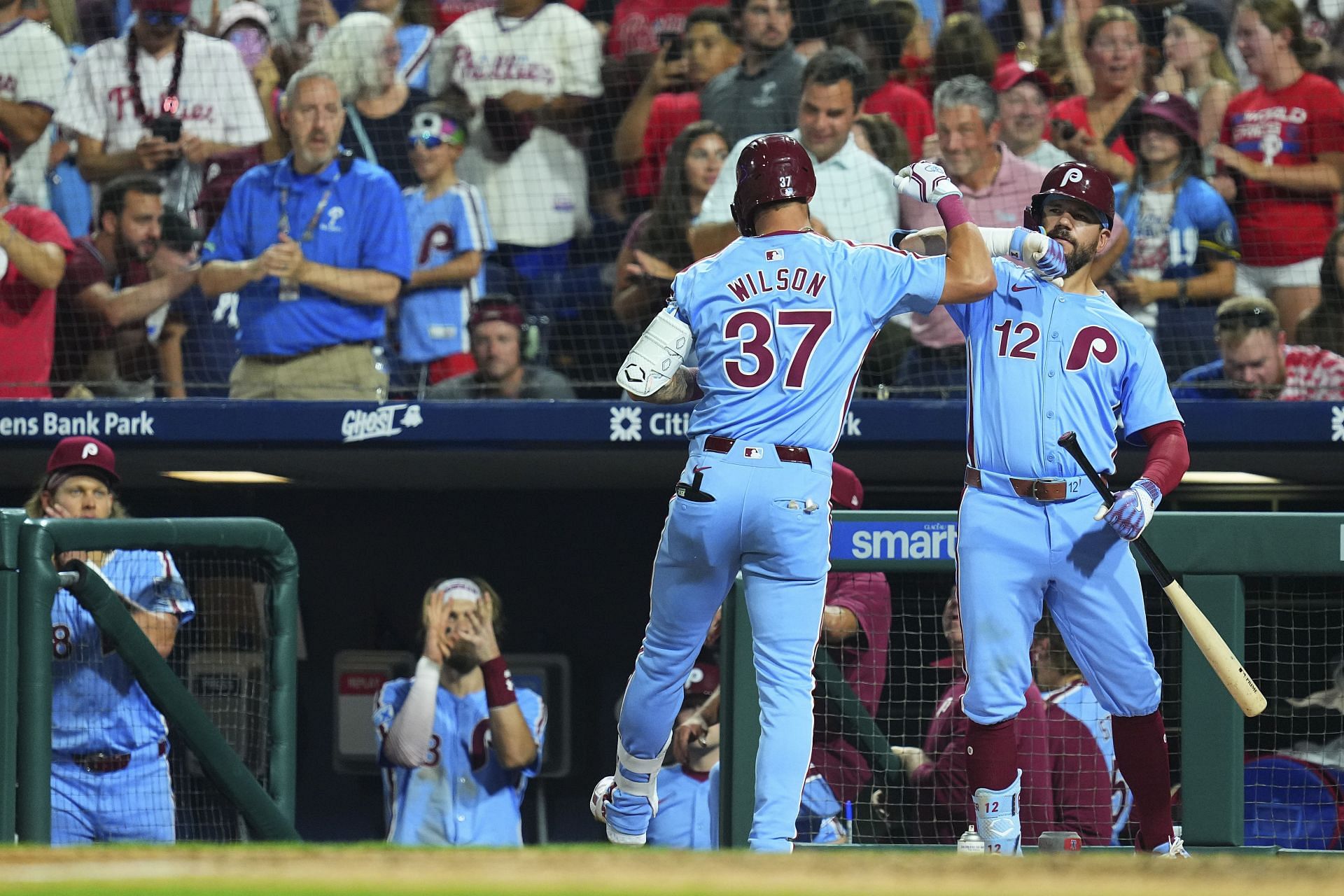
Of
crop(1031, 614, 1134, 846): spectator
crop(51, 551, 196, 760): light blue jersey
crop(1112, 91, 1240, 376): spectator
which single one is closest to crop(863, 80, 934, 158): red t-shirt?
crop(1112, 91, 1240, 376): spectator

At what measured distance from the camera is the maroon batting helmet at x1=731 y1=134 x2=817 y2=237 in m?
3.91

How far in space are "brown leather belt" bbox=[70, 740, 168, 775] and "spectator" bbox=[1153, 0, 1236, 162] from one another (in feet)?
15.7

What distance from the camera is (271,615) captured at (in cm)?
496

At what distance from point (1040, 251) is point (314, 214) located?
12.5 feet

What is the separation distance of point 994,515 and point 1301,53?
397 cm

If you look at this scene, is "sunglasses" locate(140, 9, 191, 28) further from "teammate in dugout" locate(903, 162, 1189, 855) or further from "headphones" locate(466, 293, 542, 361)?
"teammate in dugout" locate(903, 162, 1189, 855)

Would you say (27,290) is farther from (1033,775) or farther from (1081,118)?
(1033,775)

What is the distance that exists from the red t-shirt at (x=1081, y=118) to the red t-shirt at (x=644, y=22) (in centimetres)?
156

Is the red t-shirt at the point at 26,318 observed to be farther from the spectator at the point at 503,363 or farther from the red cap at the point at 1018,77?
the red cap at the point at 1018,77

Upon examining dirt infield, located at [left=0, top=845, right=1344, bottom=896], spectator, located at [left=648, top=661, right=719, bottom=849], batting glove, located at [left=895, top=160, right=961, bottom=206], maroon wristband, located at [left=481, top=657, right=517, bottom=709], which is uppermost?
batting glove, located at [left=895, top=160, right=961, bottom=206]

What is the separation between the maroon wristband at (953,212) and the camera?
12.8ft

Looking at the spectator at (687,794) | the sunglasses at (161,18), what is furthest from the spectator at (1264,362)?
the sunglasses at (161,18)

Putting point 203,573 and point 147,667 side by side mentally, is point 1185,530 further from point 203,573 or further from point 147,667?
point 203,573

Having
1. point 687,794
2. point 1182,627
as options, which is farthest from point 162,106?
point 1182,627
